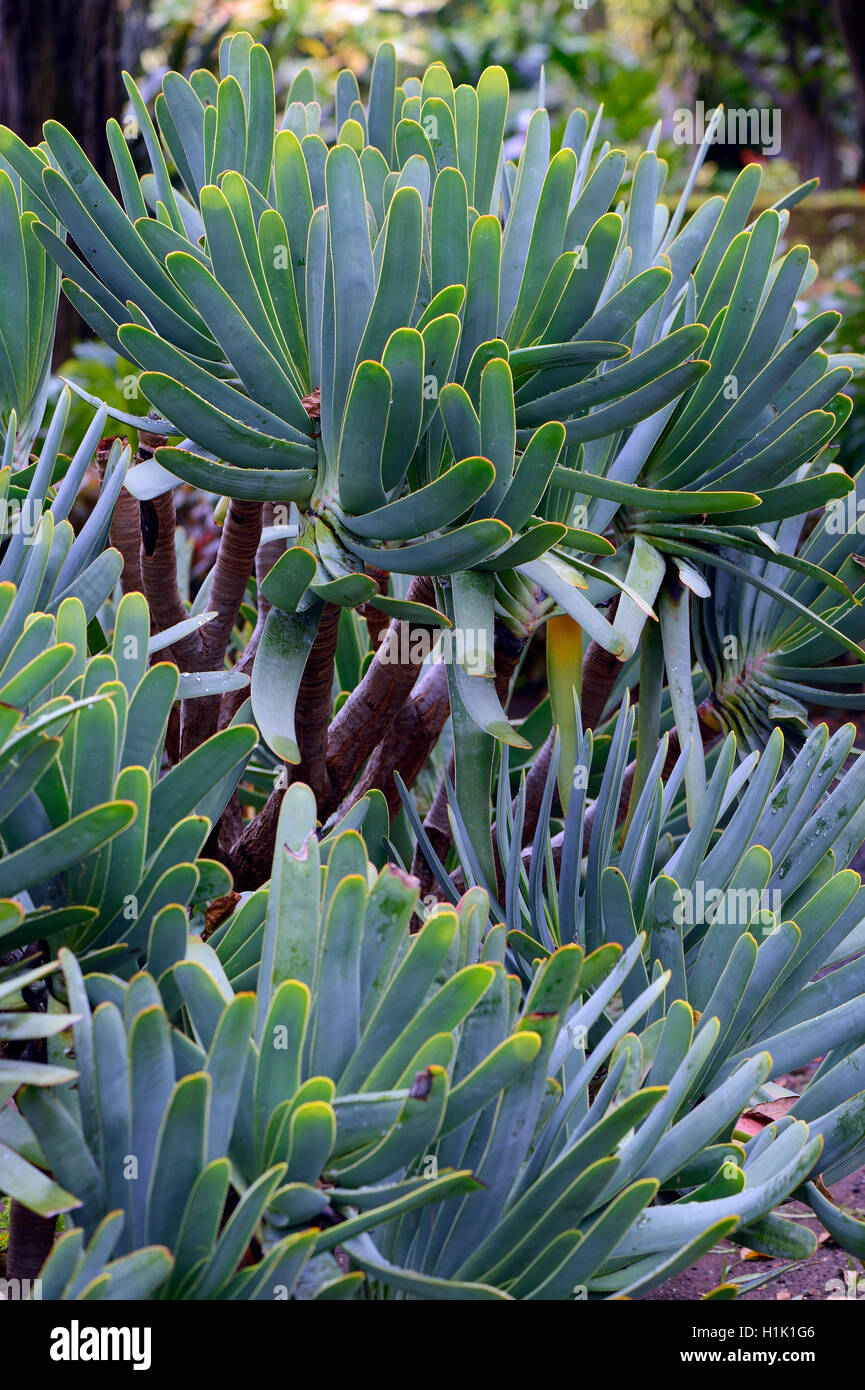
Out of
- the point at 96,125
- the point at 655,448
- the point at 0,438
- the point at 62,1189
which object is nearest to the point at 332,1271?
the point at 62,1189

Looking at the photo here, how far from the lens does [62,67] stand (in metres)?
A: 3.44

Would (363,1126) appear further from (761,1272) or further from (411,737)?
(761,1272)

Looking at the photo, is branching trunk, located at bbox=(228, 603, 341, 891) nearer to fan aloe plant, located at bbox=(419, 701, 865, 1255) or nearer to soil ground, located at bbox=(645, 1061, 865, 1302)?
fan aloe plant, located at bbox=(419, 701, 865, 1255)

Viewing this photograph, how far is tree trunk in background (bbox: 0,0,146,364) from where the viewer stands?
11.2 feet

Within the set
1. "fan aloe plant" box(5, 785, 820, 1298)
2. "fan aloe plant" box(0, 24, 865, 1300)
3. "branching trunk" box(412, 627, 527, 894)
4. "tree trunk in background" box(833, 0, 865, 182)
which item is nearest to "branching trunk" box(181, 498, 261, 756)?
"fan aloe plant" box(0, 24, 865, 1300)

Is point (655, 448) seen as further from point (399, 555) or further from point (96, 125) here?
point (96, 125)

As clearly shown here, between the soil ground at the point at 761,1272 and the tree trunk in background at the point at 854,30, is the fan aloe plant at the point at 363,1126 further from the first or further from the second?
the tree trunk in background at the point at 854,30

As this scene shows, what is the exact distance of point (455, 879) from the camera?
1.12 meters

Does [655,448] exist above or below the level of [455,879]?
above

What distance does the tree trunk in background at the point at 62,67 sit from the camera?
3.41 m

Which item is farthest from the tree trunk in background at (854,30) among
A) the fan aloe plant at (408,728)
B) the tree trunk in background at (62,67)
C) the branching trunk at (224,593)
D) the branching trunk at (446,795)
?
the branching trunk at (224,593)
